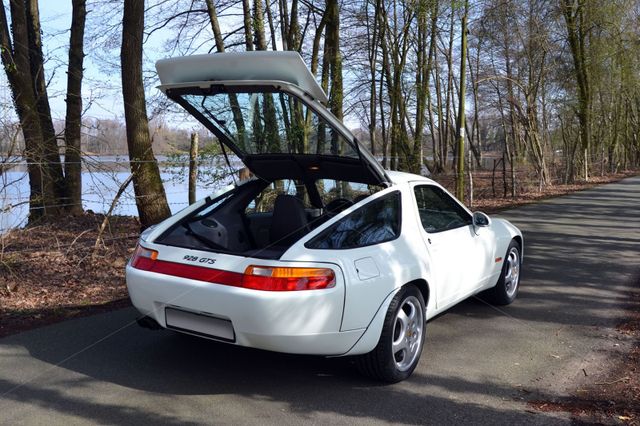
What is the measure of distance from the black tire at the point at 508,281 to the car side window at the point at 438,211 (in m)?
0.87

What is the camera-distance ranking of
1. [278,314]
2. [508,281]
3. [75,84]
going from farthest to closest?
[75,84] → [508,281] → [278,314]

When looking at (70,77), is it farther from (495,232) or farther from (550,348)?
(550,348)

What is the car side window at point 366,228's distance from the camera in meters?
3.86

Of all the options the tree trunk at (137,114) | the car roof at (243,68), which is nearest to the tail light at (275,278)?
the car roof at (243,68)

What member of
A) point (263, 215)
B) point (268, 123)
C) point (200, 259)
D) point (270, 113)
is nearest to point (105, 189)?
point (263, 215)

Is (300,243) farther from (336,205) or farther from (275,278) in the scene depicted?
(336,205)

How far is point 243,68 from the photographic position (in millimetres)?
3996

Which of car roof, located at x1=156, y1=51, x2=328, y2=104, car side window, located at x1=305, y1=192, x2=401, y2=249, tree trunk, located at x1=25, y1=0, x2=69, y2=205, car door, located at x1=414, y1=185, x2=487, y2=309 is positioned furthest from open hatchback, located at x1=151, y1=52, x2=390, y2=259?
tree trunk, located at x1=25, y1=0, x2=69, y2=205

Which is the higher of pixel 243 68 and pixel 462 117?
pixel 462 117

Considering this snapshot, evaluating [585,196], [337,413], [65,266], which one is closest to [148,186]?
[65,266]

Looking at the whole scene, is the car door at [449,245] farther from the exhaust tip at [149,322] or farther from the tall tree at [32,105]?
the tall tree at [32,105]

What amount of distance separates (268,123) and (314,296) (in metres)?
2.10

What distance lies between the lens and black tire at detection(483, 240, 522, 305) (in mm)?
5837

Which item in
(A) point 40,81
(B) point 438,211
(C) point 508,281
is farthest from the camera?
(A) point 40,81
